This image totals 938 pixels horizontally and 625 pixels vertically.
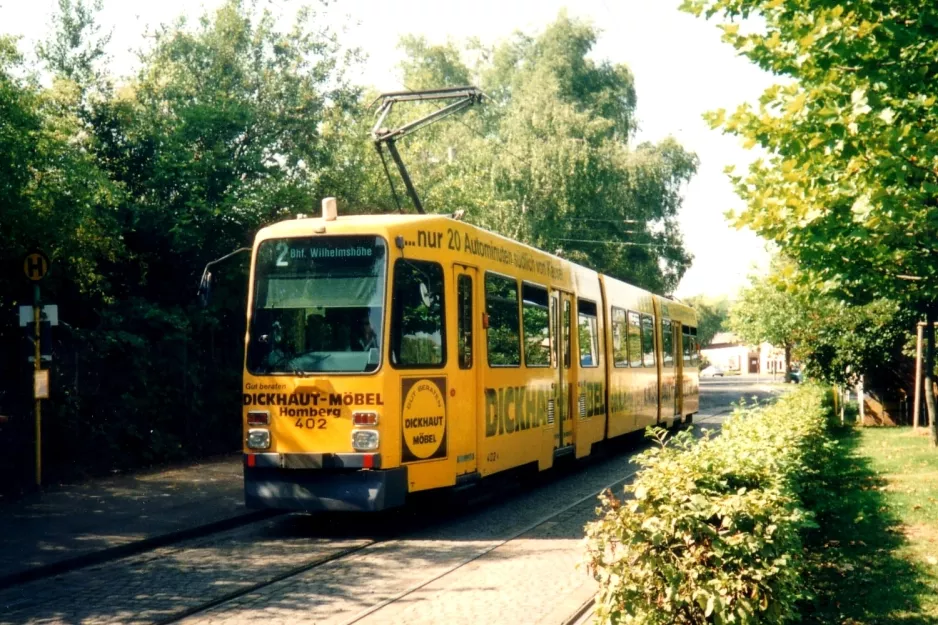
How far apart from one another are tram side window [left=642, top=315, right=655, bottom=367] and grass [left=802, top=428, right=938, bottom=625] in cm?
493

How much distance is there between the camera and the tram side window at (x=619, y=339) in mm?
18859

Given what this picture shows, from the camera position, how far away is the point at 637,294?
21.4 metres

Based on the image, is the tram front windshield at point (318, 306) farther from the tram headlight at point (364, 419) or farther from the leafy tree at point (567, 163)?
the leafy tree at point (567, 163)

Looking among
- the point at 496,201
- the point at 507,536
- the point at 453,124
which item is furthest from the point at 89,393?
the point at 453,124

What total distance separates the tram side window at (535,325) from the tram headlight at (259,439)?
4015mm

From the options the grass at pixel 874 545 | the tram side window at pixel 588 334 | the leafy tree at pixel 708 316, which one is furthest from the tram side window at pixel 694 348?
the leafy tree at pixel 708 316

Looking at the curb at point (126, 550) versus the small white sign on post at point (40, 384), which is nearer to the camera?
the curb at point (126, 550)

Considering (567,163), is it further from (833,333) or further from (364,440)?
(364,440)

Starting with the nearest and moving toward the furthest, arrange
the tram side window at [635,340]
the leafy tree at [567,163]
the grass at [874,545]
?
the grass at [874,545] < the tram side window at [635,340] < the leafy tree at [567,163]

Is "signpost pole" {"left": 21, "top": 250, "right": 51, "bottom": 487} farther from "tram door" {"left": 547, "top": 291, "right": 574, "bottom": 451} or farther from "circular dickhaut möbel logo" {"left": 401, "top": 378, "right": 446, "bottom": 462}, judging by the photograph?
"tram door" {"left": 547, "top": 291, "right": 574, "bottom": 451}

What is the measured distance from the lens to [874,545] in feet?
32.9

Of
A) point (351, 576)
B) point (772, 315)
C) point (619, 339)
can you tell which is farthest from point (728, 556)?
point (772, 315)

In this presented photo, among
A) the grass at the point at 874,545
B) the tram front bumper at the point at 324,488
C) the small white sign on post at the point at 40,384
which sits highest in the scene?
the small white sign on post at the point at 40,384

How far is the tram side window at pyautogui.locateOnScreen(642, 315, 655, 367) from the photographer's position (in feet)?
71.4
